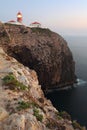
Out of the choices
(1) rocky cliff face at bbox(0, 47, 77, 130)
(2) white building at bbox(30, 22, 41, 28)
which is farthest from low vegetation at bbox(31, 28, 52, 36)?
(1) rocky cliff face at bbox(0, 47, 77, 130)

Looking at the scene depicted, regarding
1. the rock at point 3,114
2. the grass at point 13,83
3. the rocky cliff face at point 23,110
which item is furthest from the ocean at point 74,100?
the rock at point 3,114

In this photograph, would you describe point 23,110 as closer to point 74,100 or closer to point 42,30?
point 74,100

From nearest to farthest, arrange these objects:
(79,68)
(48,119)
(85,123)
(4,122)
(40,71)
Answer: (4,122) < (48,119) < (85,123) < (40,71) < (79,68)

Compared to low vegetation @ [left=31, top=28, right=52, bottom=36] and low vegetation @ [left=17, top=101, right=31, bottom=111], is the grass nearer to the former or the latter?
low vegetation @ [left=17, top=101, right=31, bottom=111]

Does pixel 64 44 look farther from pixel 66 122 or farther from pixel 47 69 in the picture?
pixel 66 122

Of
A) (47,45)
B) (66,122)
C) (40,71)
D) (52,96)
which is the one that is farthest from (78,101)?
(66,122)

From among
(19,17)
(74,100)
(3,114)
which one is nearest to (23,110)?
(3,114)

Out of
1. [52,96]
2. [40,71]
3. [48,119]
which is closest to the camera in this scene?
[48,119]
